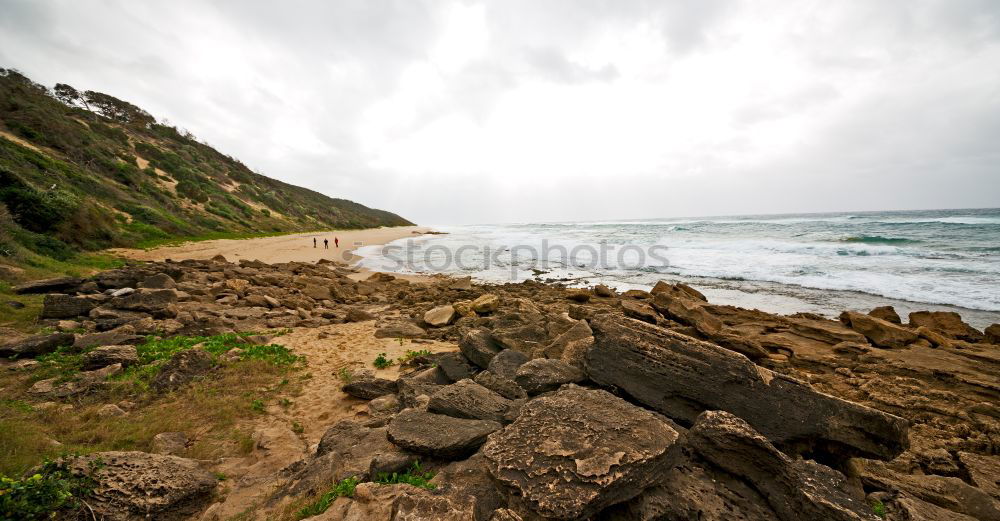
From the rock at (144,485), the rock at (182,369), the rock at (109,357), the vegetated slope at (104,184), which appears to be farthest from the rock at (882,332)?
the vegetated slope at (104,184)

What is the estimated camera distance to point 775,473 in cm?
314

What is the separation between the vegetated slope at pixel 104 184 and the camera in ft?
54.4

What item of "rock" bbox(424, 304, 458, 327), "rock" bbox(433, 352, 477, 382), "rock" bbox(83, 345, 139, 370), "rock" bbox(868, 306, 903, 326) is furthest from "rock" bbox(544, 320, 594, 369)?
"rock" bbox(868, 306, 903, 326)

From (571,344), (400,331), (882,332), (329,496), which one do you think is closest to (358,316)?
(400,331)

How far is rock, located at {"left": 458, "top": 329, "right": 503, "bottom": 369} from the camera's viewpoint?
6938mm

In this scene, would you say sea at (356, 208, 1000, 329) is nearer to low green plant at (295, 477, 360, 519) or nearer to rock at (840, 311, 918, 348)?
rock at (840, 311, 918, 348)

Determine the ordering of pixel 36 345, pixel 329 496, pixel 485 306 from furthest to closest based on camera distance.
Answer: pixel 485 306 → pixel 36 345 → pixel 329 496

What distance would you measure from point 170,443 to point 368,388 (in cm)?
273

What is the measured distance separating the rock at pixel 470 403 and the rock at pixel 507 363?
2.78 ft

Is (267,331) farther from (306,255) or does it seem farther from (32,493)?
(306,255)

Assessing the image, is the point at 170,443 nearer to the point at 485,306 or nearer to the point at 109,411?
the point at 109,411

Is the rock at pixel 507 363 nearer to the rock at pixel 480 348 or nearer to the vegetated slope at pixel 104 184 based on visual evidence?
the rock at pixel 480 348

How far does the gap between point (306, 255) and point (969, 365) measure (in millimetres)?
33950

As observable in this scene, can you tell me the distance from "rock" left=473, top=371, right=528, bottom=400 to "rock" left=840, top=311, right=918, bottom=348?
385 inches
